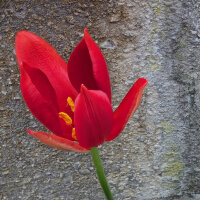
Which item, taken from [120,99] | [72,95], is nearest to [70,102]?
[72,95]

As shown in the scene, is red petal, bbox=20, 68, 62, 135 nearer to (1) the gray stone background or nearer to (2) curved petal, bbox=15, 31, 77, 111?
(2) curved petal, bbox=15, 31, 77, 111

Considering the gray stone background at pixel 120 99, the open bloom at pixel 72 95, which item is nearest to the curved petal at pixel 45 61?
the open bloom at pixel 72 95

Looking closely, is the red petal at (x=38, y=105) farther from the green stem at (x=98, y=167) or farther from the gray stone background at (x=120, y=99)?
the gray stone background at (x=120, y=99)

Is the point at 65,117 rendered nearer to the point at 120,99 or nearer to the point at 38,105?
the point at 38,105

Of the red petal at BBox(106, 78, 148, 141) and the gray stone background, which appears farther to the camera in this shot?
the gray stone background

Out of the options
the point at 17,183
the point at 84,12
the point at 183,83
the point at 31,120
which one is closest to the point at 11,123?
the point at 31,120

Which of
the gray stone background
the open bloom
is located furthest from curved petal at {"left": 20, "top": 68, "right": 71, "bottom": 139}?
the gray stone background

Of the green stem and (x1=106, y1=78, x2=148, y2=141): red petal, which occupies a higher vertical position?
(x1=106, y1=78, x2=148, y2=141): red petal
